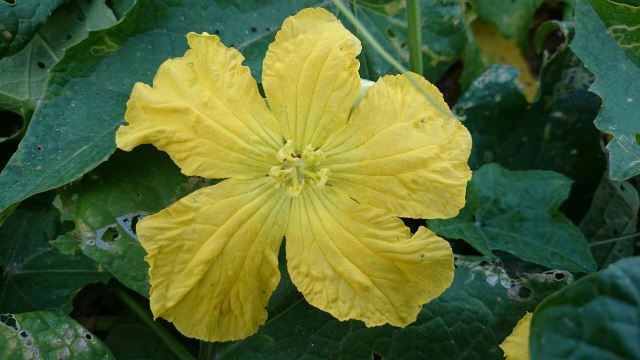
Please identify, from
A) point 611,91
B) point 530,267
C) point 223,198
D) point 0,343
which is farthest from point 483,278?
point 0,343

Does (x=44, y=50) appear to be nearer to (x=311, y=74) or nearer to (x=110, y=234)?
(x=110, y=234)

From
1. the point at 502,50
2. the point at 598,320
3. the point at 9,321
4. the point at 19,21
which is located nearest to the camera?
the point at 598,320

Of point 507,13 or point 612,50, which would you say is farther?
point 507,13

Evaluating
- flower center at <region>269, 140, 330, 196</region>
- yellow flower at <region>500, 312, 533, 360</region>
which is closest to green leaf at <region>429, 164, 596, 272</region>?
yellow flower at <region>500, 312, 533, 360</region>

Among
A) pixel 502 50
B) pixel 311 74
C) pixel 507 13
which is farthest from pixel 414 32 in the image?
pixel 502 50

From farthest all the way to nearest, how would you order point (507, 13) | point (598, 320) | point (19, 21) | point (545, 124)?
point (507, 13)
point (545, 124)
point (19, 21)
point (598, 320)

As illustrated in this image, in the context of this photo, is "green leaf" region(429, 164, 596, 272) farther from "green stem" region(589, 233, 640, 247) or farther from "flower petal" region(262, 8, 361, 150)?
"flower petal" region(262, 8, 361, 150)

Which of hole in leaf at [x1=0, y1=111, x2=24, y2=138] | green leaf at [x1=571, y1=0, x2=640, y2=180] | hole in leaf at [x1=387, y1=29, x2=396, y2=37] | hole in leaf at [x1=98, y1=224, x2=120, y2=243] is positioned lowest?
green leaf at [x1=571, y1=0, x2=640, y2=180]
